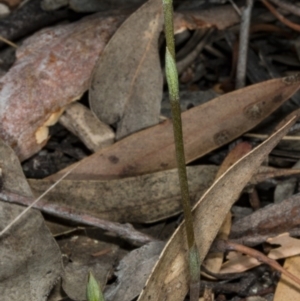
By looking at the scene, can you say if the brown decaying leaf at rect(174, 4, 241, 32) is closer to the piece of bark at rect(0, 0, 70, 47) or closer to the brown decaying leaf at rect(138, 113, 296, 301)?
the piece of bark at rect(0, 0, 70, 47)

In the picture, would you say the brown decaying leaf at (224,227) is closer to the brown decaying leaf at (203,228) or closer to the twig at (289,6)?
the brown decaying leaf at (203,228)

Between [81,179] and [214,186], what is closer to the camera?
[214,186]

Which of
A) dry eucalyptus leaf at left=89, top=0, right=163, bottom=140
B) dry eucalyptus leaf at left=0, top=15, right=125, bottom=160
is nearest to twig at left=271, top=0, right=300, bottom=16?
dry eucalyptus leaf at left=89, top=0, right=163, bottom=140

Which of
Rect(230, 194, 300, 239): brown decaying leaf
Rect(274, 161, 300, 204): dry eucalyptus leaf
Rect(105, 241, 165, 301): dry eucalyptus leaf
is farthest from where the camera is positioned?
Rect(274, 161, 300, 204): dry eucalyptus leaf

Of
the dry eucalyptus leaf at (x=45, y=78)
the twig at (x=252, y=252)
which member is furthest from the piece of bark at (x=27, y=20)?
the twig at (x=252, y=252)

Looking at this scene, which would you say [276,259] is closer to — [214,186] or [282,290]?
[282,290]

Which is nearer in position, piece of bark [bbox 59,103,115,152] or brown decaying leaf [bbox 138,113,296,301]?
brown decaying leaf [bbox 138,113,296,301]

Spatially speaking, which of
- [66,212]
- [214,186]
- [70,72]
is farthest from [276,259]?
[70,72]
